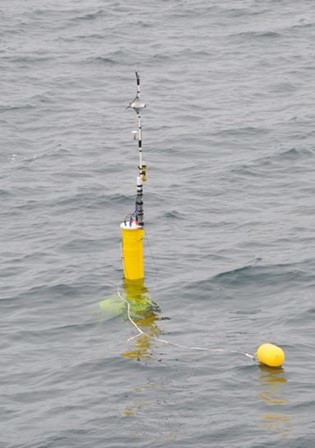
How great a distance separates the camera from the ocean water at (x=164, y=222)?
75.3 feet

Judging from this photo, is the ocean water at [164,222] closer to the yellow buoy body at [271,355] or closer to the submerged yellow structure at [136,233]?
the yellow buoy body at [271,355]

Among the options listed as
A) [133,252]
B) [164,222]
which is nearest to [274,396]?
[133,252]

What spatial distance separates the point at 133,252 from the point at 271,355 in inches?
201

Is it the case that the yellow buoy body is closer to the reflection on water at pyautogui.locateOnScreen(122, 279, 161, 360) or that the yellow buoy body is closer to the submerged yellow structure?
the reflection on water at pyautogui.locateOnScreen(122, 279, 161, 360)

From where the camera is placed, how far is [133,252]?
27.9m

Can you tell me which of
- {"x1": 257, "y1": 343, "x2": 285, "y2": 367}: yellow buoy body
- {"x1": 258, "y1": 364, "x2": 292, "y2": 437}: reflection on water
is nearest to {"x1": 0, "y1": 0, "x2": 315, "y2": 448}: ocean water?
{"x1": 258, "y1": 364, "x2": 292, "y2": 437}: reflection on water

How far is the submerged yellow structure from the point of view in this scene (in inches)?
1077

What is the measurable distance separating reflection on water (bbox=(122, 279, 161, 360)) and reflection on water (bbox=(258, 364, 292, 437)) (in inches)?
97.7

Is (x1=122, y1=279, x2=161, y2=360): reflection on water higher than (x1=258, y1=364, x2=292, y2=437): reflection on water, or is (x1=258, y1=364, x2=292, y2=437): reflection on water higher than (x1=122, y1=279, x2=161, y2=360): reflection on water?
(x1=122, y1=279, x2=161, y2=360): reflection on water

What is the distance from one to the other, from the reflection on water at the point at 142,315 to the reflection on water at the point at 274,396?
248cm

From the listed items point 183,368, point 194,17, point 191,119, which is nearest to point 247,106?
point 191,119

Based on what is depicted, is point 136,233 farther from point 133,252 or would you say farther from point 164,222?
point 164,222

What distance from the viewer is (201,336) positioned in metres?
25.9

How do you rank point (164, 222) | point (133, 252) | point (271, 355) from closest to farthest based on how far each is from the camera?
point (271, 355)
point (133, 252)
point (164, 222)
